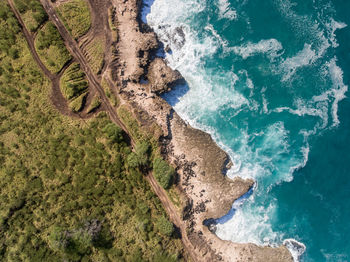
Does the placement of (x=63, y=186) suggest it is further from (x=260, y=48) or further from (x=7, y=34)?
(x=260, y=48)

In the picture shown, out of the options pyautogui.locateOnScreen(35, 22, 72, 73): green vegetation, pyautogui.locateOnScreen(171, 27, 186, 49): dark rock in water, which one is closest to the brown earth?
pyautogui.locateOnScreen(35, 22, 72, 73): green vegetation

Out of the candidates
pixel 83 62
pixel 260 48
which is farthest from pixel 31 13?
pixel 260 48

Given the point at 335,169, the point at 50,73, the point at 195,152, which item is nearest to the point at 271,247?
the point at 335,169

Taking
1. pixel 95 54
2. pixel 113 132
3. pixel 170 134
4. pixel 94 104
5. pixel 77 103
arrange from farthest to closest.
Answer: pixel 170 134 < pixel 95 54 < pixel 94 104 < pixel 77 103 < pixel 113 132

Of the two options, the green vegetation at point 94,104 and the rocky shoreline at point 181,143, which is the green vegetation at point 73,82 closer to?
the green vegetation at point 94,104

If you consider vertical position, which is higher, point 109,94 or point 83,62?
point 83,62

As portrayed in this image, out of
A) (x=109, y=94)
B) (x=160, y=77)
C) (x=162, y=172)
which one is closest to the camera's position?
(x=162, y=172)

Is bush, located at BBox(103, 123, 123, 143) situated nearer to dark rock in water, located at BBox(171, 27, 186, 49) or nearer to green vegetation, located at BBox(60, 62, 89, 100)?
green vegetation, located at BBox(60, 62, 89, 100)
